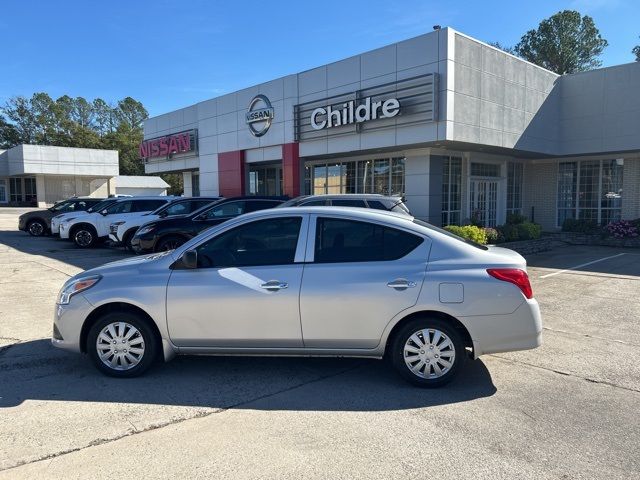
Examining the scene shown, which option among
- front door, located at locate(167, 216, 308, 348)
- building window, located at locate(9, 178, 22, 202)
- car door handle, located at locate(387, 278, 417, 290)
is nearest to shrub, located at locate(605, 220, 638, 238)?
car door handle, located at locate(387, 278, 417, 290)

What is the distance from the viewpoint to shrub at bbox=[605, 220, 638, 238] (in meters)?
17.5

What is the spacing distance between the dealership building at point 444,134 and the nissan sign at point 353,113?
42 mm

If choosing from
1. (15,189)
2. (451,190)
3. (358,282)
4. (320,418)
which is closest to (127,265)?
(358,282)

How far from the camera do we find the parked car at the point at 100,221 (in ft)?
53.9

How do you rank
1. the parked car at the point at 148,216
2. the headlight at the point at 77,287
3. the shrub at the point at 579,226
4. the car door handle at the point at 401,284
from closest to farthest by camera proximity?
the car door handle at the point at 401,284 < the headlight at the point at 77,287 < the parked car at the point at 148,216 < the shrub at the point at 579,226

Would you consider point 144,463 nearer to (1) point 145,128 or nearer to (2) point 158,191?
(1) point 145,128

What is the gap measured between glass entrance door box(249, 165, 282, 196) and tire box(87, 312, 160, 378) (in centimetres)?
1899

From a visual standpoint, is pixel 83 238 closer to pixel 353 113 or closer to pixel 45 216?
pixel 45 216

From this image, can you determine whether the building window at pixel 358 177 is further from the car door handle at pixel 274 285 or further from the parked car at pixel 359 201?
the car door handle at pixel 274 285

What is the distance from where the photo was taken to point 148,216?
50.8ft

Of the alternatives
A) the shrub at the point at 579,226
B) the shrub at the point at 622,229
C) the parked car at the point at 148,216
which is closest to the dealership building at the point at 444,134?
the shrub at the point at 579,226

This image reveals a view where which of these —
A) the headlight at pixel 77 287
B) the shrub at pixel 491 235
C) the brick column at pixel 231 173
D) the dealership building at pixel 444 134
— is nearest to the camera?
the headlight at pixel 77 287

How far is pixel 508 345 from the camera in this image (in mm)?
4605

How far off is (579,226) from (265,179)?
13.8m
